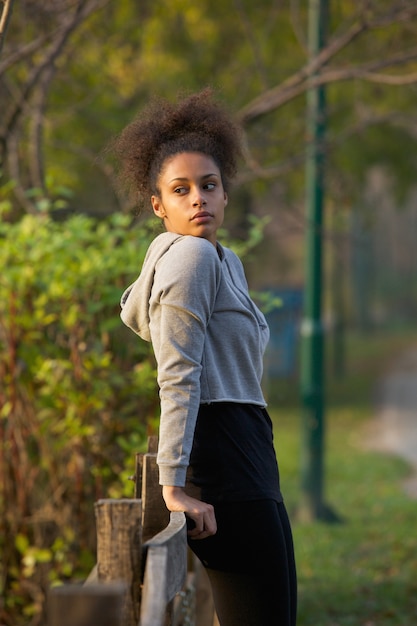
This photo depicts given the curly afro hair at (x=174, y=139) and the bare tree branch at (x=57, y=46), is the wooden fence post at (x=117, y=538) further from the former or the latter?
the bare tree branch at (x=57, y=46)

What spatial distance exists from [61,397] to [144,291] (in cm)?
198

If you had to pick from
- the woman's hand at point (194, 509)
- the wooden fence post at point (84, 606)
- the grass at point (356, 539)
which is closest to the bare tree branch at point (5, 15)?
the woman's hand at point (194, 509)

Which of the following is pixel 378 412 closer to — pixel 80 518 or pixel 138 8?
pixel 138 8

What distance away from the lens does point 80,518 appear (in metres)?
4.55

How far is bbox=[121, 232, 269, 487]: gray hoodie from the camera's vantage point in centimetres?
231

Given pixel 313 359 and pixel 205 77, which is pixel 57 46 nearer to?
pixel 313 359

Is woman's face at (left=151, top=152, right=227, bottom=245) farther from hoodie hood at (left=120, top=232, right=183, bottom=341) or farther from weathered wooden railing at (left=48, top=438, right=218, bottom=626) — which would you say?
weathered wooden railing at (left=48, top=438, right=218, bottom=626)

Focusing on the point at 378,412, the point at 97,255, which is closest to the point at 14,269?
the point at 97,255

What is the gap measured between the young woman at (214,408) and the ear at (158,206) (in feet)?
0.21

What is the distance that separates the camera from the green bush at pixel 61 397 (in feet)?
14.2

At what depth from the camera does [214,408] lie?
241 centimetres

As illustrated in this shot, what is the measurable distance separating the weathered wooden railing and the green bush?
67.5 inches

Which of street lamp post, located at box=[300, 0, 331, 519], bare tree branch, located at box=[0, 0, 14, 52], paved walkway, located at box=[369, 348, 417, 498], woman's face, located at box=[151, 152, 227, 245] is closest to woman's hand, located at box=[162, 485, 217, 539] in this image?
woman's face, located at box=[151, 152, 227, 245]

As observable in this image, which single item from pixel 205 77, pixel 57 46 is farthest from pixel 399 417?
pixel 57 46
